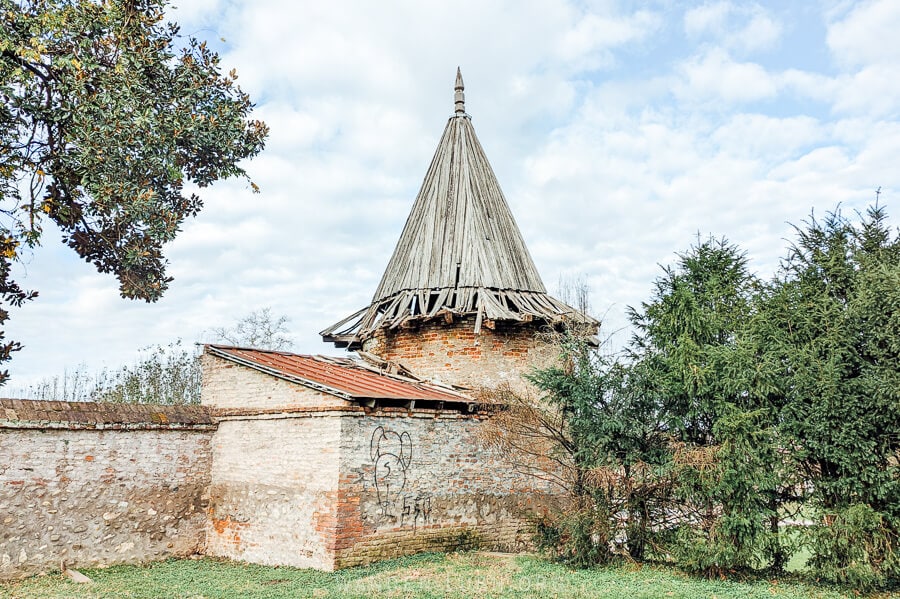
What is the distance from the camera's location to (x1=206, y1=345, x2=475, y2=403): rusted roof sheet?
11.9 metres

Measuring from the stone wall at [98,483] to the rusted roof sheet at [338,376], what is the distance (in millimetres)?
1604

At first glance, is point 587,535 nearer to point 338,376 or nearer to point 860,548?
point 860,548

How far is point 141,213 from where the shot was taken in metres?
10.4

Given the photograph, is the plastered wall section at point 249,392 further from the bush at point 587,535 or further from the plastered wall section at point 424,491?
the bush at point 587,535

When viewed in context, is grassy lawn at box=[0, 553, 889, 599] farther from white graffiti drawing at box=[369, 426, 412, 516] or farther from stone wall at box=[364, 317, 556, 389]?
stone wall at box=[364, 317, 556, 389]

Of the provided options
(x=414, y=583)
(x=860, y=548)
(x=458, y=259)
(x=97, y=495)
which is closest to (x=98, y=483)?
(x=97, y=495)

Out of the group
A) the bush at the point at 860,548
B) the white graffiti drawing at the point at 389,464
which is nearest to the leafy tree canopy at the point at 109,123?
the white graffiti drawing at the point at 389,464

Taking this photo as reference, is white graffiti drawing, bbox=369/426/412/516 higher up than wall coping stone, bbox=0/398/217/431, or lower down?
lower down

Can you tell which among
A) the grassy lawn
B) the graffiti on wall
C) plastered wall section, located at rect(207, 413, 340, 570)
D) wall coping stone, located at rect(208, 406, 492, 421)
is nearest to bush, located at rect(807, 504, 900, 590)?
the grassy lawn

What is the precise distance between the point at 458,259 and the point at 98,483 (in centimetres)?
930

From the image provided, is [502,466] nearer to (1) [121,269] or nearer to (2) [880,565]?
(2) [880,565]

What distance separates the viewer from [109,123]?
9.66 m

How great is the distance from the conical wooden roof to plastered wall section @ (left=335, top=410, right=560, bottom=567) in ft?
10.3

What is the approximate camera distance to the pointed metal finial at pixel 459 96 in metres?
19.8
